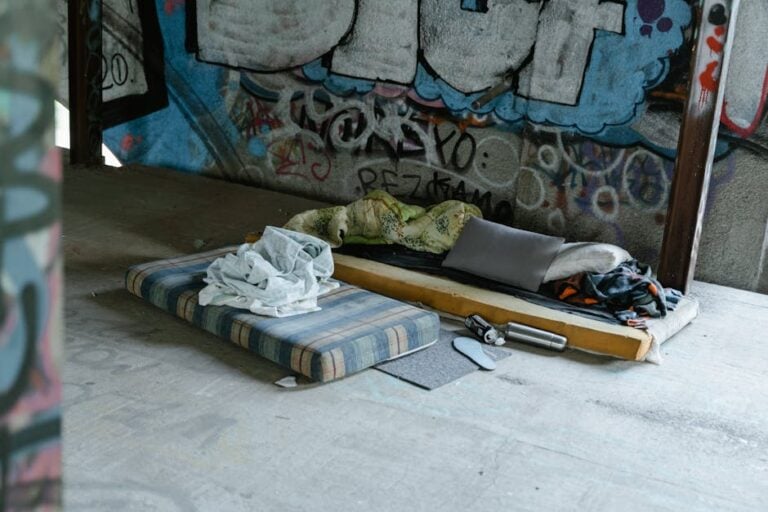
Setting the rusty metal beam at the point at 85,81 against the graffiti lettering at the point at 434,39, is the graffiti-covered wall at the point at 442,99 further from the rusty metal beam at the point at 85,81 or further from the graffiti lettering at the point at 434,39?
the rusty metal beam at the point at 85,81

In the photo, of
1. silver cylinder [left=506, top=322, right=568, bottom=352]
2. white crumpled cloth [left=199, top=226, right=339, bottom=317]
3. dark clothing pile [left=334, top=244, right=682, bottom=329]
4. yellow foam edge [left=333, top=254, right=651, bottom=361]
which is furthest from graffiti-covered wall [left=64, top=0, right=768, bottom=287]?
white crumpled cloth [left=199, top=226, right=339, bottom=317]

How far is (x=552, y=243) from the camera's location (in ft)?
19.6

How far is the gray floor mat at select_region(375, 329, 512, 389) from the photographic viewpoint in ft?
15.4

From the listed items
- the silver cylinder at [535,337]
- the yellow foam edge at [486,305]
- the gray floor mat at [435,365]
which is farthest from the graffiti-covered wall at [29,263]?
the yellow foam edge at [486,305]

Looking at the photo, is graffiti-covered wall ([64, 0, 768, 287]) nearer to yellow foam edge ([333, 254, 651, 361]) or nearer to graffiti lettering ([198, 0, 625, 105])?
graffiti lettering ([198, 0, 625, 105])

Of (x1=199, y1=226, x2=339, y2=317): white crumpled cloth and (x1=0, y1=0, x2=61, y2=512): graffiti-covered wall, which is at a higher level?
(x1=0, y1=0, x2=61, y2=512): graffiti-covered wall

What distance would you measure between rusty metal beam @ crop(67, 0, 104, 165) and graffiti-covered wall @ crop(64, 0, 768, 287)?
341 mm

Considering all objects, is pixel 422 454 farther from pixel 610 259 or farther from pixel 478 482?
pixel 610 259

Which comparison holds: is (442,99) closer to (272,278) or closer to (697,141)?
(697,141)

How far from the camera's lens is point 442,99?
7.54 m

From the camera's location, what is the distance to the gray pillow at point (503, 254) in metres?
5.90

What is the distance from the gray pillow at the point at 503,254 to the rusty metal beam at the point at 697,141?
34.7 inches

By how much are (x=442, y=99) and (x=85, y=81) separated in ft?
12.3

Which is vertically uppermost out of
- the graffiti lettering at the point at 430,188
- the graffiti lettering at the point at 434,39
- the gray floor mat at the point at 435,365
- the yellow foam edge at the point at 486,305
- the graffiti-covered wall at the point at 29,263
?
the graffiti lettering at the point at 434,39
